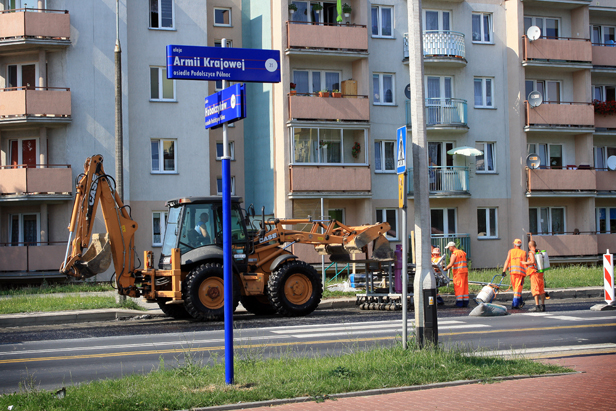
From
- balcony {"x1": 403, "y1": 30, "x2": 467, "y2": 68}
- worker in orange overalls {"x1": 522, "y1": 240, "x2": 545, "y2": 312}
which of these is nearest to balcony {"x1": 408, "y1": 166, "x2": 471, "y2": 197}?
balcony {"x1": 403, "y1": 30, "x2": 467, "y2": 68}

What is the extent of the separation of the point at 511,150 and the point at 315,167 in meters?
9.61

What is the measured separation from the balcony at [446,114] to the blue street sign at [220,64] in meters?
23.3

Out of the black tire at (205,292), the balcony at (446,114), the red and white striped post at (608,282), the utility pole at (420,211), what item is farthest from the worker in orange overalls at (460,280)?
the balcony at (446,114)

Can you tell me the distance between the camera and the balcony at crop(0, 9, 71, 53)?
26547mm

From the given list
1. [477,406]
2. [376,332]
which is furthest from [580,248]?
[477,406]

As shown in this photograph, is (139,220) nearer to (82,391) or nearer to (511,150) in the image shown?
(511,150)

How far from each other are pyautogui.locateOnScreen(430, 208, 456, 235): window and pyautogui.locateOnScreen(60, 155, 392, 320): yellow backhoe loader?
580 inches

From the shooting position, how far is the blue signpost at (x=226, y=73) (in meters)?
7.39

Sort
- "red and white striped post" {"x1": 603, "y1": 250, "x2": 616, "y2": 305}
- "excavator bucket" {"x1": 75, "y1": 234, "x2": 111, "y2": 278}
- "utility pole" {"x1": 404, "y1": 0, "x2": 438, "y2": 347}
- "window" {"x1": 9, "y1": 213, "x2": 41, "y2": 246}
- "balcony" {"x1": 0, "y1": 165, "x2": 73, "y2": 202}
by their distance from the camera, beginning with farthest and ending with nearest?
"window" {"x1": 9, "y1": 213, "x2": 41, "y2": 246} → "balcony" {"x1": 0, "y1": 165, "x2": 73, "y2": 202} → "red and white striped post" {"x1": 603, "y1": 250, "x2": 616, "y2": 305} → "excavator bucket" {"x1": 75, "y1": 234, "x2": 111, "y2": 278} → "utility pole" {"x1": 404, "y1": 0, "x2": 438, "y2": 347}

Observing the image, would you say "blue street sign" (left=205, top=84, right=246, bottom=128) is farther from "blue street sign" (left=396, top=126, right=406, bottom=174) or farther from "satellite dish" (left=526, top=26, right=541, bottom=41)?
"satellite dish" (left=526, top=26, right=541, bottom=41)

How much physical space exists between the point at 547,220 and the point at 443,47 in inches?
378

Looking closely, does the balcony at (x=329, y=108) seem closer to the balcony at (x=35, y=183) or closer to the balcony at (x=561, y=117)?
the balcony at (x=561, y=117)

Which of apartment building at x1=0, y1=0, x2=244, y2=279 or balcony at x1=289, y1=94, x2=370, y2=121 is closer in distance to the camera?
apartment building at x1=0, y1=0, x2=244, y2=279

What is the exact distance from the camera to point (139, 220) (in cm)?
2783
